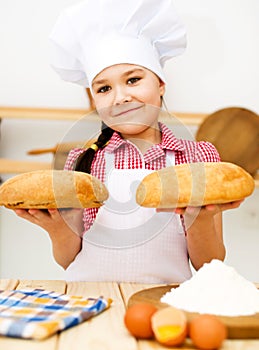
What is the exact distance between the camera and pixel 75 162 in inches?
51.0

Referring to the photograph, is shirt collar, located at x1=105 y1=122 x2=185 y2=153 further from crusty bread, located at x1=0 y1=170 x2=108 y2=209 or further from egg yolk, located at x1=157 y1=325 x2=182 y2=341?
egg yolk, located at x1=157 y1=325 x2=182 y2=341

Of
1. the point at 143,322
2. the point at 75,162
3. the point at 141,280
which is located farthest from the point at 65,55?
the point at 143,322

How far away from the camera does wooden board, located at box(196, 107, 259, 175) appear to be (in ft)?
6.77

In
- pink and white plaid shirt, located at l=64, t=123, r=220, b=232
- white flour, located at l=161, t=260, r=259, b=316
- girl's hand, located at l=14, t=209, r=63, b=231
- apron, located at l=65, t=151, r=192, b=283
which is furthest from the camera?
pink and white plaid shirt, located at l=64, t=123, r=220, b=232

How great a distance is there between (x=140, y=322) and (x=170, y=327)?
0.13 ft

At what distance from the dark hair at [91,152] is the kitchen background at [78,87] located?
0.93 m

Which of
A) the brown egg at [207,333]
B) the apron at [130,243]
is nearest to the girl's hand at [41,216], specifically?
the apron at [130,243]

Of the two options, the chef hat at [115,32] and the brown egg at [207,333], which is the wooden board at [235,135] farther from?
the brown egg at [207,333]

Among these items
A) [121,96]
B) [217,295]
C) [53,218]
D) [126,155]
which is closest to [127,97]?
[121,96]

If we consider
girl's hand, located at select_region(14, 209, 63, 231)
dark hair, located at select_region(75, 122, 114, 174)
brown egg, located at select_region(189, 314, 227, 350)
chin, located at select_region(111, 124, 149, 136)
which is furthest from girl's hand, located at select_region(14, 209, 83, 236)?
brown egg, located at select_region(189, 314, 227, 350)

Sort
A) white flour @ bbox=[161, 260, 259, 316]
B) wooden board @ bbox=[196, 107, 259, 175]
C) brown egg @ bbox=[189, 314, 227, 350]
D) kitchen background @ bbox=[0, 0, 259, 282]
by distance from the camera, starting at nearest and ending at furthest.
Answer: brown egg @ bbox=[189, 314, 227, 350] < white flour @ bbox=[161, 260, 259, 316] < wooden board @ bbox=[196, 107, 259, 175] < kitchen background @ bbox=[0, 0, 259, 282]

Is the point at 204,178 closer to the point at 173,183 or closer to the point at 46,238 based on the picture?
the point at 173,183

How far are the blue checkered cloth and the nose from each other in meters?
0.45

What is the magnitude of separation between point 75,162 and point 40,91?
1020 millimetres
